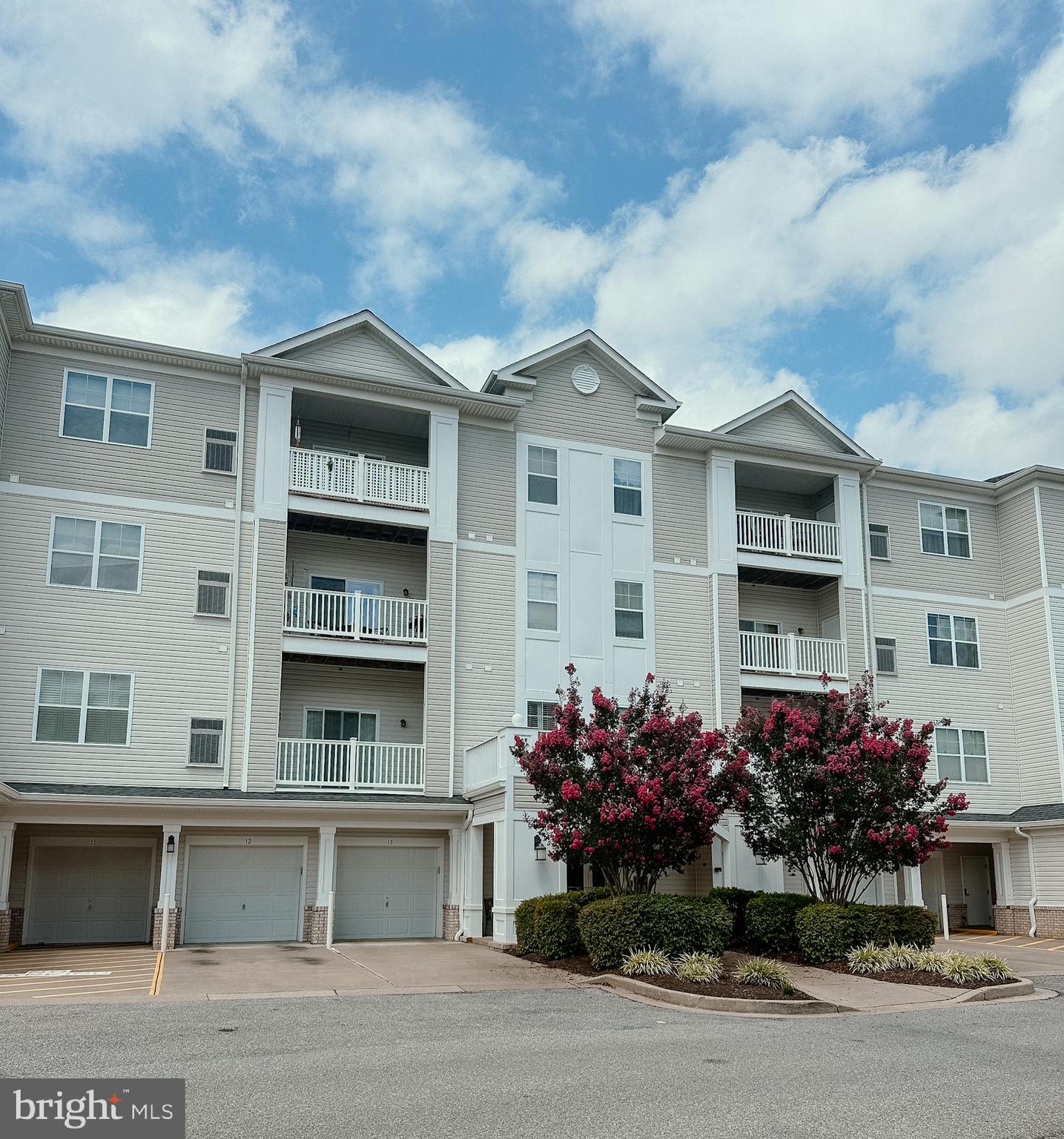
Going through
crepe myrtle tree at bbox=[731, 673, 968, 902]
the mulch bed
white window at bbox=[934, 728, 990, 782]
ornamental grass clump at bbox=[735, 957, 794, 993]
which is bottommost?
the mulch bed

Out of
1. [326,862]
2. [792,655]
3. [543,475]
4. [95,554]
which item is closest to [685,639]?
[792,655]

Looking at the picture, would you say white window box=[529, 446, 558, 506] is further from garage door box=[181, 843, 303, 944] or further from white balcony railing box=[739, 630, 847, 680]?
garage door box=[181, 843, 303, 944]

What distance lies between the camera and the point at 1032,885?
28.5 metres

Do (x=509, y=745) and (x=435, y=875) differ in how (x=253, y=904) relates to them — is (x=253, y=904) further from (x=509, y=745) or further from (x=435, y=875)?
(x=509, y=745)

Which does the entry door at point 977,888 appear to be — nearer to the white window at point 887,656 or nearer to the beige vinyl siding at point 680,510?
the white window at point 887,656

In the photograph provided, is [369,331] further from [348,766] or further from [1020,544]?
[1020,544]

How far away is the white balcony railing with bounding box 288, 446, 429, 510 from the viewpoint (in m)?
25.2

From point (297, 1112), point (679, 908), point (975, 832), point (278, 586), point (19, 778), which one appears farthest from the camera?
point (975, 832)

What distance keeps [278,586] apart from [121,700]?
12.7 ft

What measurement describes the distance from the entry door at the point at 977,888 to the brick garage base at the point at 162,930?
20.4 metres

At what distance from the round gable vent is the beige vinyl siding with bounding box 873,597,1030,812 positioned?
9.27 metres

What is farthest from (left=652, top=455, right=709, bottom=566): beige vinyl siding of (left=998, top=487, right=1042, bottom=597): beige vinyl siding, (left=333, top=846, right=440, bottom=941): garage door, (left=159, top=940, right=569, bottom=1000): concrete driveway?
(left=159, top=940, right=569, bottom=1000): concrete driveway

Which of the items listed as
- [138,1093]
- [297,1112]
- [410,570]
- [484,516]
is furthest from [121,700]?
[138,1093]

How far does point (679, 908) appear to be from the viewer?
17984mm
